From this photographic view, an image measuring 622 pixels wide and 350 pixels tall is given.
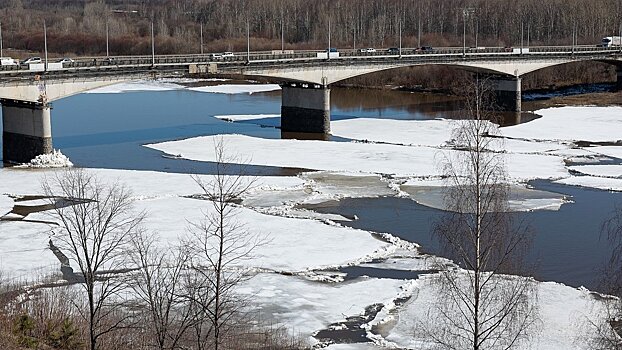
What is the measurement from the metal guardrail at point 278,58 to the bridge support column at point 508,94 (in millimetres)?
2042

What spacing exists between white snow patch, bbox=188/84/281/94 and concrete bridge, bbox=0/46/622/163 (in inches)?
661

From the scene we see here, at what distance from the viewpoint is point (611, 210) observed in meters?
37.6

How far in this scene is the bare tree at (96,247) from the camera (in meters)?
19.2

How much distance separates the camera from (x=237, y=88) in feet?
320

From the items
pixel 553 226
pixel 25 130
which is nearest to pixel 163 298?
pixel 553 226

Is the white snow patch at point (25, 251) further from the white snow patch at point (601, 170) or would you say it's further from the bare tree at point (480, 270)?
the white snow patch at point (601, 170)

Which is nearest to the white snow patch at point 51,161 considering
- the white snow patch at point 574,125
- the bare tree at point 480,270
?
the bare tree at point 480,270

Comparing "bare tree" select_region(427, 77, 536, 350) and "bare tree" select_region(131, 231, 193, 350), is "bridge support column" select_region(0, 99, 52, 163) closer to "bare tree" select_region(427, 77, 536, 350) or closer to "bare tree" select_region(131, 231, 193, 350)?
"bare tree" select_region(131, 231, 193, 350)

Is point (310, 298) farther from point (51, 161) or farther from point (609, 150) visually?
point (609, 150)

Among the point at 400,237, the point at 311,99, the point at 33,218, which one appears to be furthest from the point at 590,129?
the point at 33,218

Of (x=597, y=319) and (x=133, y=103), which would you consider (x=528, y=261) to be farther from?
(x=133, y=103)

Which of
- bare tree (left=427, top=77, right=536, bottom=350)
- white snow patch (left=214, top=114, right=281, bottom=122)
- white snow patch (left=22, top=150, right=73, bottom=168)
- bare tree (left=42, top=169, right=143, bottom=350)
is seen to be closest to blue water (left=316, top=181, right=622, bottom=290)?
A: bare tree (left=427, top=77, right=536, bottom=350)

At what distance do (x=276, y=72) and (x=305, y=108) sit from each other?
3522 millimetres

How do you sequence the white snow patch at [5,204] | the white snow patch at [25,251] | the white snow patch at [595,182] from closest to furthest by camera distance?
the white snow patch at [25,251] < the white snow patch at [5,204] < the white snow patch at [595,182]
